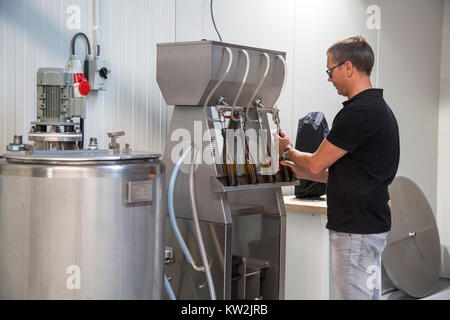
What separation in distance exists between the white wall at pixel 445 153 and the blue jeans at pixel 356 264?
187cm

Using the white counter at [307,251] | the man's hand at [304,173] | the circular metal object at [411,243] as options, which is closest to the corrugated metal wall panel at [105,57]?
the white counter at [307,251]

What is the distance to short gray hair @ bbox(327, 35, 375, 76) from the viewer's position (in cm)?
258

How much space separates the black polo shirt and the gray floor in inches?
67.6

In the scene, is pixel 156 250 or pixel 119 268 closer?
pixel 119 268

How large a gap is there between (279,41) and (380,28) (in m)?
0.72

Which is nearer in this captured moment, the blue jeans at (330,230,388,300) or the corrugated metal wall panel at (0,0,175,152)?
the blue jeans at (330,230,388,300)

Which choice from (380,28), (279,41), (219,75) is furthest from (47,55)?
(380,28)

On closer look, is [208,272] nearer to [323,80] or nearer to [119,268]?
[119,268]

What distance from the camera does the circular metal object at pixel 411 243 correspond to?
412cm

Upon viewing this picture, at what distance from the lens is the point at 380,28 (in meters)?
4.13

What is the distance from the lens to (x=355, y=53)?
2.57 m

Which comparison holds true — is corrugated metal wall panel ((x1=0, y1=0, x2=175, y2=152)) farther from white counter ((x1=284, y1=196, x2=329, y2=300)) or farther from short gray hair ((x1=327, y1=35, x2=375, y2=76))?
Result: short gray hair ((x1=327, y1=35, x2=375, y2=76))

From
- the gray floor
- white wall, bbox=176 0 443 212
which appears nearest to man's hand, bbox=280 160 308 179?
white wall, bbox=176 0 443 212

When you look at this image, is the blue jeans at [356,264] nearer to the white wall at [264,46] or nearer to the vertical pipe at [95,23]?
the white wall at [264,46]
